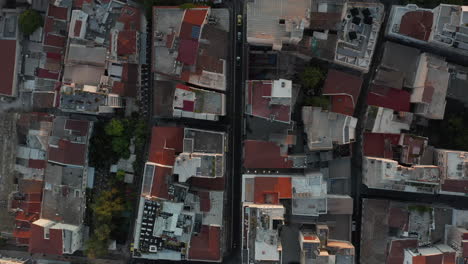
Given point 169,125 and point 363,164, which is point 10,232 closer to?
point 169,125

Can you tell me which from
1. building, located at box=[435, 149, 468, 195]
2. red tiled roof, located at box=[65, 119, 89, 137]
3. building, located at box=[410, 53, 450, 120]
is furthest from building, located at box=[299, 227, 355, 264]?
red tiled roof, located at box=[65, 119, 89, 137]

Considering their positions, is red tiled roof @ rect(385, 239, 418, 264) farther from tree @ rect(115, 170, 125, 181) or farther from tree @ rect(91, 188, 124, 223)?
tree @ rect(115, 170, 125, 181)

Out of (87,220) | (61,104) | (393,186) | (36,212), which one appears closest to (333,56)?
(393,186)

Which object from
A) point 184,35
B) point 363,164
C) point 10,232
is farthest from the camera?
point 10,232

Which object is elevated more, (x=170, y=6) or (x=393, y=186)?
(x=170, y=6)

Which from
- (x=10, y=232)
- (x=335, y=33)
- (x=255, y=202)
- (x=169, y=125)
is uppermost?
(x=335, y=33)

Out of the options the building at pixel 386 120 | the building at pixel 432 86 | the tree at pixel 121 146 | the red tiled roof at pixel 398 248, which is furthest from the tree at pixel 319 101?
the tree at pixel 121 146

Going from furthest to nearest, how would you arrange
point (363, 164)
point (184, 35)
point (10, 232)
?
point (10, 232) → point (363, 164) → point (184, 35)

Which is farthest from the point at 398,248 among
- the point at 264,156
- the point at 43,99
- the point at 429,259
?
the point at 43,99
